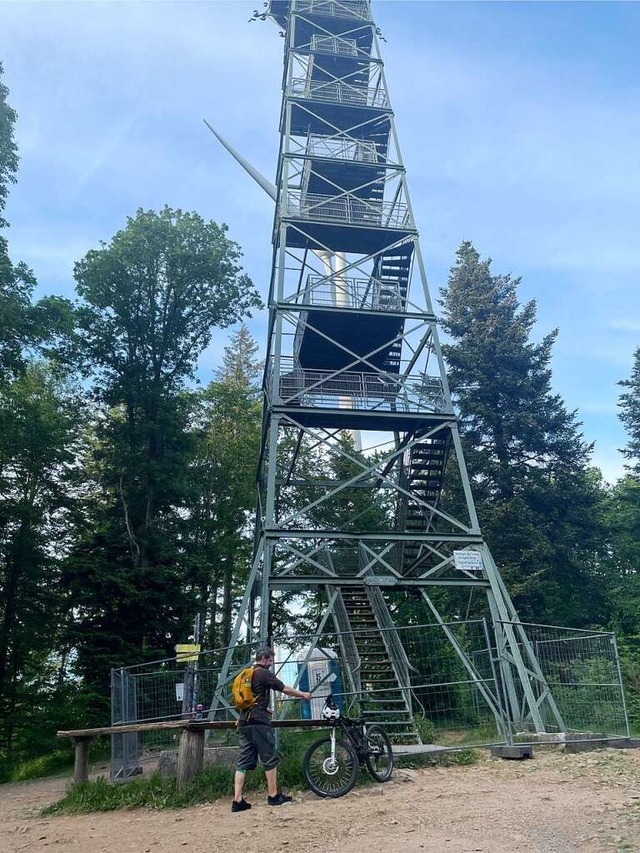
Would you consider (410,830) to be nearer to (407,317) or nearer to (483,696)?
(483,696)

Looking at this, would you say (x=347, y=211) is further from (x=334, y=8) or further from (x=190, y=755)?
(x=190, y=755)

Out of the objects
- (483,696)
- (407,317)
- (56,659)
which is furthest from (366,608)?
(56,659)

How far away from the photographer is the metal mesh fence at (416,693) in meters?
10.9

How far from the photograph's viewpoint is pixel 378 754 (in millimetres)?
8414

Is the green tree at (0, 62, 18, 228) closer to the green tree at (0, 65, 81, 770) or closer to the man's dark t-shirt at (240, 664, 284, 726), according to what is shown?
the green tree at (0, 65, 81, 770)

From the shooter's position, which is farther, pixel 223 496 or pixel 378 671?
pixel 223 496

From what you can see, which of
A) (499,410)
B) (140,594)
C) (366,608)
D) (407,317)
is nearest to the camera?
(366,608)

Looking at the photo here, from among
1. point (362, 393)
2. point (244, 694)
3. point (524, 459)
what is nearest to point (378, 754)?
point (244, 694)

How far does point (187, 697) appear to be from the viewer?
12.0 meters

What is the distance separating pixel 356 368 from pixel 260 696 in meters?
11.8

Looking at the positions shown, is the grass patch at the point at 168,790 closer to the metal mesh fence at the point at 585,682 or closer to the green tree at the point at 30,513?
the metal mesh fence at the point at 585,682

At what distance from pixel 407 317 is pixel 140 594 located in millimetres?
11781

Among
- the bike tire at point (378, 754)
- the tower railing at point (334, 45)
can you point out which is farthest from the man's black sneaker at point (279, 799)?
the tower railing at point (334, 45)

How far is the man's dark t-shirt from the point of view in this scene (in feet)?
24.3
